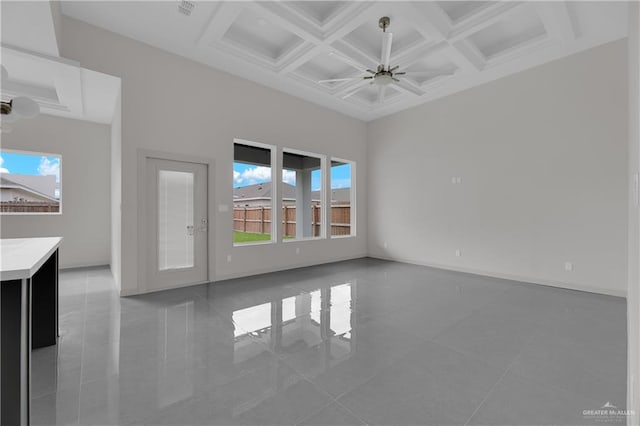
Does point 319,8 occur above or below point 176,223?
above

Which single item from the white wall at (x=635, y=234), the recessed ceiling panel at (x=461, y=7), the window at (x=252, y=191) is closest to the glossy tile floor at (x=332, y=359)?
the white wall at (x=635, y=234)

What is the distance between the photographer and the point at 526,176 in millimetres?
4770

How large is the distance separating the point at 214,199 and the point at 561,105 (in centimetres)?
560

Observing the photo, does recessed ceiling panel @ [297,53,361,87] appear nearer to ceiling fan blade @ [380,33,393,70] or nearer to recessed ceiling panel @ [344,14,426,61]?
recessed ceiling panel @ [344,14,426,61]

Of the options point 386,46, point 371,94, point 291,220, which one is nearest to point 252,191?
point 291,220

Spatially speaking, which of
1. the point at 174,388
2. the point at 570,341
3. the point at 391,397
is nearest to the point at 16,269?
the point at 174,388

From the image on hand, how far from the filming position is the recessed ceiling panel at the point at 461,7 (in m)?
3.46

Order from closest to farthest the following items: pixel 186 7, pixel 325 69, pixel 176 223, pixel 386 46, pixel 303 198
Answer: pixel 186 7
pixel 386 46
pixel 176 223
pixel 325 69
pixel 303 198

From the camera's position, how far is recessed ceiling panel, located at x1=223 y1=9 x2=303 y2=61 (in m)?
3.80

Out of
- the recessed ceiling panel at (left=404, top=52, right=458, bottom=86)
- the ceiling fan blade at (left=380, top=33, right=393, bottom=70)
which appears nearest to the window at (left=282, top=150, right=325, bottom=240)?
the recessed ceiling panel at (left=404, top=52, right=458, bottom=86)

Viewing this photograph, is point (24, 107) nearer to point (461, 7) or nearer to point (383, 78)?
point (383, 78)

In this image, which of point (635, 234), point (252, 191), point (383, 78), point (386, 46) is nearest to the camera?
point (635, 234)

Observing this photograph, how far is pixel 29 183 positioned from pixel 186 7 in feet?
16.1

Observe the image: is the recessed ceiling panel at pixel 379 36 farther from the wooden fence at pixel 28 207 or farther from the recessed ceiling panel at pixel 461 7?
the wooden fence at pixel 28 207
